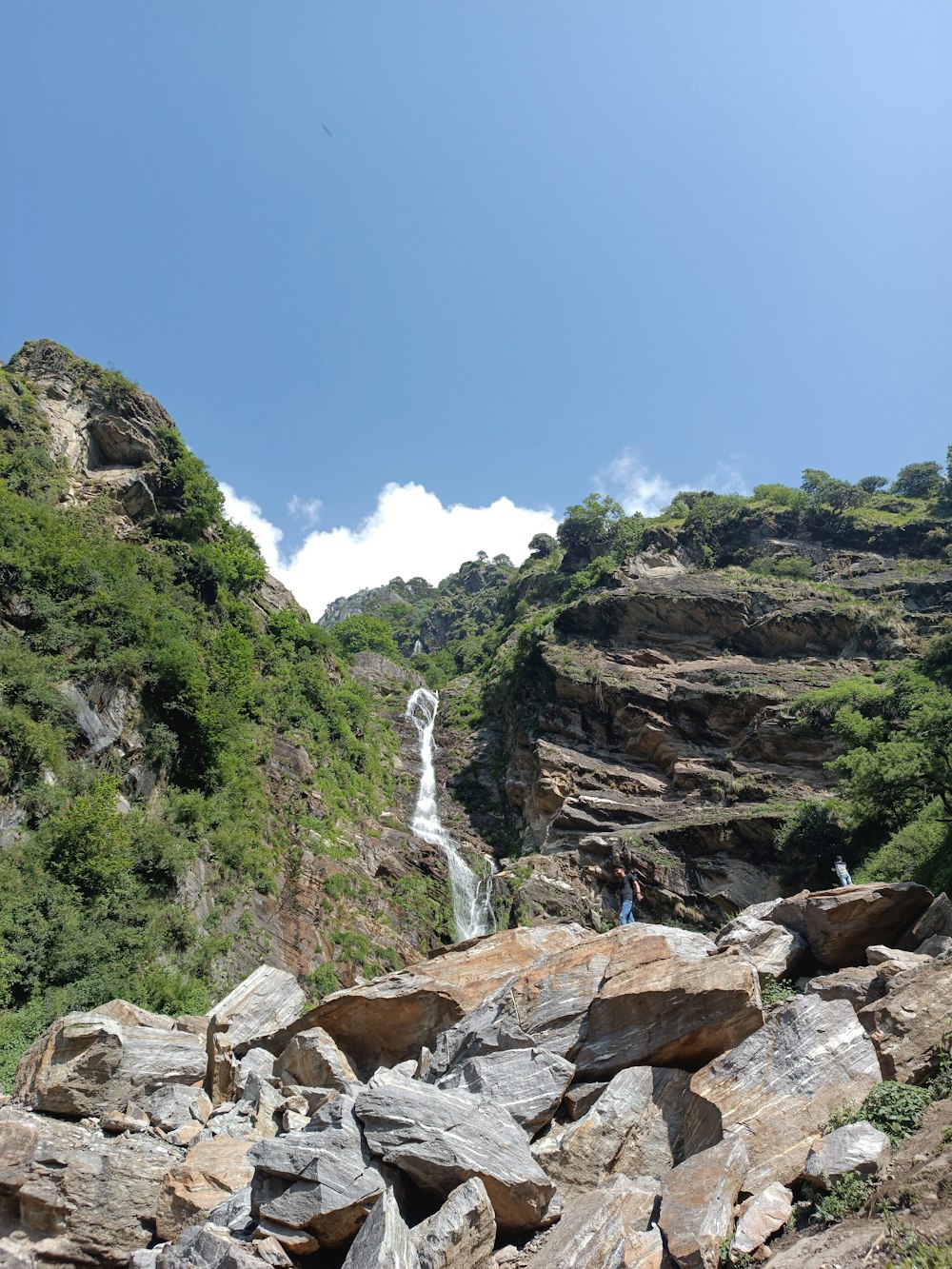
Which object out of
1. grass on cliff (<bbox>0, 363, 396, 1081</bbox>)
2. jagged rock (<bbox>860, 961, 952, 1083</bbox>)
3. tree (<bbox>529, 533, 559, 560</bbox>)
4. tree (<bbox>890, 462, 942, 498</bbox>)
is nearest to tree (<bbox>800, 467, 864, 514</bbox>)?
tree (<bbox>890, 462, 942, 498</bbox>)

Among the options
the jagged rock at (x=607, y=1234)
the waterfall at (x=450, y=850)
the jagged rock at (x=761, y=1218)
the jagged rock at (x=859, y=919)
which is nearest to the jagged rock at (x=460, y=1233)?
the jagged rock at (x=607, y=1234)

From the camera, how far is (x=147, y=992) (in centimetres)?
1448

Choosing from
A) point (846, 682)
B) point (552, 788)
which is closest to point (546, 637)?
point (552, 788)

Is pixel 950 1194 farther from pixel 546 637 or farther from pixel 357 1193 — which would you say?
pixel 546 637

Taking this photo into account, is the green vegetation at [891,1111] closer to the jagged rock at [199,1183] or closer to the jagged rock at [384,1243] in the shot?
the jagged rock at [384,1243]

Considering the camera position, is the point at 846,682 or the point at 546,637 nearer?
the point at 846,682

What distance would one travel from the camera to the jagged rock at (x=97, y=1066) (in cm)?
833

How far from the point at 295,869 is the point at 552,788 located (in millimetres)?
13793

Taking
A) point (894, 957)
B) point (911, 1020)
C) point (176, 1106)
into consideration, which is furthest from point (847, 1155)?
point (176, 1106)

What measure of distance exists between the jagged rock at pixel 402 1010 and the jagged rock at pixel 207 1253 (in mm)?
4718

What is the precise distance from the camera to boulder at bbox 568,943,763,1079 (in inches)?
306

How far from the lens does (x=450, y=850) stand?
3238 cm

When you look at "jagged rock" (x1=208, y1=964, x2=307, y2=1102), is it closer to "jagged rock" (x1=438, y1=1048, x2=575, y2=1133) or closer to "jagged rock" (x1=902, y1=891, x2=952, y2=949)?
"jagged rock" (x1=438, y1=1048, x2=575, y2=1133)

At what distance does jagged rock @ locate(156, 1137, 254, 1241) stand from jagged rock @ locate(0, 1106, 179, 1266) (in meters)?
0.19
